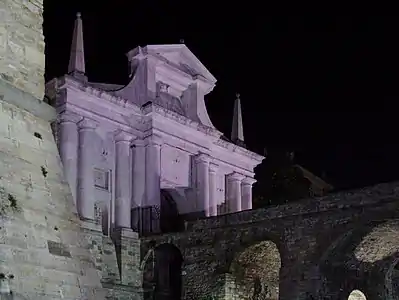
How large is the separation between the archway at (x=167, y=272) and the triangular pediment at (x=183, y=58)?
31.2 ft

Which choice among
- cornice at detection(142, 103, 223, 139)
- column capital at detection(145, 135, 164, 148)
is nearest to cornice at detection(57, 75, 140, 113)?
cornice at detection(142, 103, 223, 139)

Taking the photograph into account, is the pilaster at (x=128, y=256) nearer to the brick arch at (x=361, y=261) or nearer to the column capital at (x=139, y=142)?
the column capital at (x=139, y=142)

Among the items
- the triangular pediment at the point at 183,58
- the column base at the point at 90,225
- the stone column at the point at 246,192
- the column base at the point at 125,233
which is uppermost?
the triangular pediment at the point at 183,58

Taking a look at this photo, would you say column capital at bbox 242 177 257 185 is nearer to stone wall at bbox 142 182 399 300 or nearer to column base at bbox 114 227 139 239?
column base at bbox 114 227 139 239

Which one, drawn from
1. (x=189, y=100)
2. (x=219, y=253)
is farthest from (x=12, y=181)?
(x=189, y=100)

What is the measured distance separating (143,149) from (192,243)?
23.0 ft

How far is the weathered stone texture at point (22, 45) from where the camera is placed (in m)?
13.1

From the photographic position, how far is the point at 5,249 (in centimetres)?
1140

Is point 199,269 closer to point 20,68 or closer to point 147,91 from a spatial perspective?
point 147,91

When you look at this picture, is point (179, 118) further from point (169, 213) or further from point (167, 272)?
point (167, 272)

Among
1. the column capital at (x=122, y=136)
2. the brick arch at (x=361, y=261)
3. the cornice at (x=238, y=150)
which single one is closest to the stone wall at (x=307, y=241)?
the brick arch at (x=361, y=261)

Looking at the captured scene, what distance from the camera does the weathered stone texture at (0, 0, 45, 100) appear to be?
515 inches

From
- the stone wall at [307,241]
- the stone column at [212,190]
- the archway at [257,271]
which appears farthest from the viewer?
the stone column at [212,190]

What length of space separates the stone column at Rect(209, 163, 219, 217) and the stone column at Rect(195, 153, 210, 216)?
0.52m
